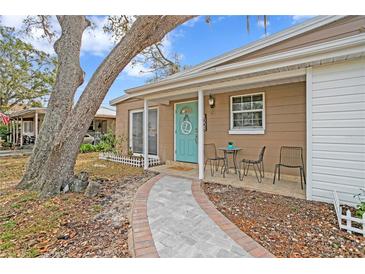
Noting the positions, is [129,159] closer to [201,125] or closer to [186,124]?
[186,124]

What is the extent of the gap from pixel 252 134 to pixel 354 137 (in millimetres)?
2325

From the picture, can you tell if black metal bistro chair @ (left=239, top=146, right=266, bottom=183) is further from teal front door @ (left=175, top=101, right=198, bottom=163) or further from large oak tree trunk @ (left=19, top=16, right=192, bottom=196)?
large oak tree trunk @ (left=19, top=16, right=192, bottom=196)

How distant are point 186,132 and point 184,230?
445 centimetres

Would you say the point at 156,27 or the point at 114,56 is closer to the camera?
the point at 114,56

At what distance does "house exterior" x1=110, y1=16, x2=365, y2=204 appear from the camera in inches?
126

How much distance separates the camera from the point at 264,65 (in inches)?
142

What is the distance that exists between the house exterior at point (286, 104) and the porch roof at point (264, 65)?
0.05 ft

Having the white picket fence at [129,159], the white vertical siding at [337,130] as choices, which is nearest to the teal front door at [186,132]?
the white picket fence at [129,159]

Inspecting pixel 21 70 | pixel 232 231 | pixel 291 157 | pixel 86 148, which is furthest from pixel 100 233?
pixel 21 70

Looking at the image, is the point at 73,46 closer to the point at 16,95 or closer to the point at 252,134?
the point at 252,134

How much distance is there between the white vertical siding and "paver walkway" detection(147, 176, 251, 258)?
7.39 ft

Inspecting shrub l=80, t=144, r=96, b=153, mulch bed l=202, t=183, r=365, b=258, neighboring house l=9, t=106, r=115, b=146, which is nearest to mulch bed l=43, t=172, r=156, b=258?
mulch bed l=202, t=183, r=365, b=258
